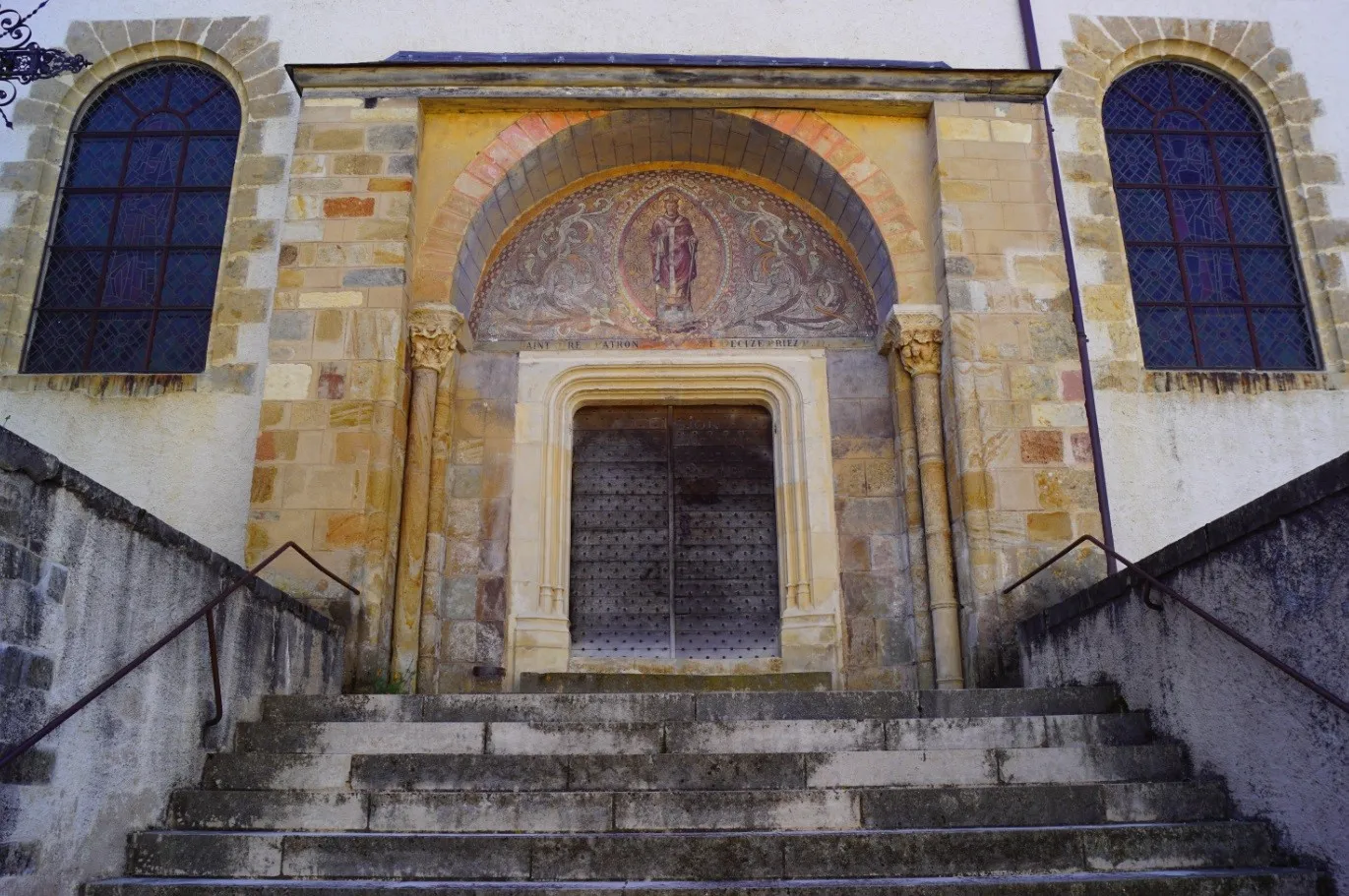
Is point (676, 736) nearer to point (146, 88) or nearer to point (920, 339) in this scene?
point (920, 339)

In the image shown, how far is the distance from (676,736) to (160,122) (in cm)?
710

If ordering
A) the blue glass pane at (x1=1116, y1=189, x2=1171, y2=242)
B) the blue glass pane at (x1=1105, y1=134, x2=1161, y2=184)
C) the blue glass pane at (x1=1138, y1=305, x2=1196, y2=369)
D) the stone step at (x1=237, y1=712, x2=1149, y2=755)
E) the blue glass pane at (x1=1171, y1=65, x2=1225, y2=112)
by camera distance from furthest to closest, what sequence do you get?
the blue glass pane at (x1=1171, y1=65, x2=1225, y2=112), the blue glass pane at (x1=1105, y1=134, x2=1161, y2=184), the blue glass pane at (x1=1116, y1=189, x2=1171, y2=242), the blue glass pane at (x1=1138, y1=305, x2=1196, y2=369), the stone step at (x1=237, y1=712, x2=1149, y2=755)

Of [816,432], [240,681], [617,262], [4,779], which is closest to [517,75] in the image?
[617,262]

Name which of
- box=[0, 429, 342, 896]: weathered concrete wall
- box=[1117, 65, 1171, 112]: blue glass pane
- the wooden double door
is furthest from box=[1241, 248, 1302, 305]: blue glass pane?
box=[0, 429, 342, 896]: weathered concrete wall

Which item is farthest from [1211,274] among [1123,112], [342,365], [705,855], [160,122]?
[160,122]

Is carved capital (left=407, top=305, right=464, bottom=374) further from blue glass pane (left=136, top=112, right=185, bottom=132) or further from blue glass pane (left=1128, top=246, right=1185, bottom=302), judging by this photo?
blue glass pane (left=1128, top=246, right=1185, bottom=302)

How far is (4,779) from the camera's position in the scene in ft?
12.3

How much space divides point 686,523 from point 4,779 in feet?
17.2

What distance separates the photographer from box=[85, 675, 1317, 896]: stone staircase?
4.08 meters

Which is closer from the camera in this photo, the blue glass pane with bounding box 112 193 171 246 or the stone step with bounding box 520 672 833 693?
the stone step with bounding box 520 672 833 693

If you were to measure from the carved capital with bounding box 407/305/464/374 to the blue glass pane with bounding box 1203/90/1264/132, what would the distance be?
6440mm

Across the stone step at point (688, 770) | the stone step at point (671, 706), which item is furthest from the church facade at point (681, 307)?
the stone step at point (688, 770)

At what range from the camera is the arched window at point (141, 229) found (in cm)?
848

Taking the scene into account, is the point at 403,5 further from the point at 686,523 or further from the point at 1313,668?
the point at 1313,668
